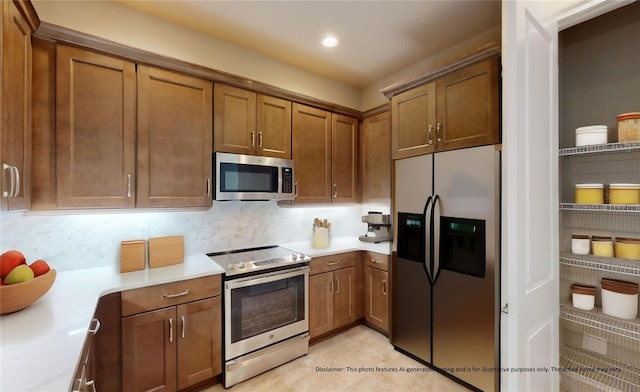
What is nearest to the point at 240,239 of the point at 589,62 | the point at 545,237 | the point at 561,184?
the point at 545,237

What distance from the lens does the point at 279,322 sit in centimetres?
232

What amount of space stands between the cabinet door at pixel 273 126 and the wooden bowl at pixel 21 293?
1645 millimetres

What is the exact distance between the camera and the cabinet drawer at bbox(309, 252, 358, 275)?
2594mm

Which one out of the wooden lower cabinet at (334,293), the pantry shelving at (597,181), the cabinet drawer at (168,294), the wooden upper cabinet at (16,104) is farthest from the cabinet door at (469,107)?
the wooden upper cabinet at (16,104)

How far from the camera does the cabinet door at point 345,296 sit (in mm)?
2752

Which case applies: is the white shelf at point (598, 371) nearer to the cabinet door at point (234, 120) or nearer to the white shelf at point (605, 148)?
the white shelf at point (605, 148)

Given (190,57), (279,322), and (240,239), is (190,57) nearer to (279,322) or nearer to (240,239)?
(240,239)

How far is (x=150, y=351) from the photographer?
178 cm

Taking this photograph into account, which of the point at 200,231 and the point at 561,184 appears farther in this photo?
the point at 200,231

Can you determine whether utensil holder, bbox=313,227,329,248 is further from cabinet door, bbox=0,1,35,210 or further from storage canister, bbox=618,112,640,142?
storage canister, bbox=618,112,640,142

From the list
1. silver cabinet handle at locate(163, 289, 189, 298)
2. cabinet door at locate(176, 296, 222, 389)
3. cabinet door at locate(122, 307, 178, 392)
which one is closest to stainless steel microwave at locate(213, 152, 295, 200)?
silver cabinet handle at locate(163, 289, 189, 298)

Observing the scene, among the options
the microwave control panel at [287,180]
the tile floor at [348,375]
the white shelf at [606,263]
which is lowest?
the tile floor at [348,375]

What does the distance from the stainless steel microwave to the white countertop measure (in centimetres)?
64

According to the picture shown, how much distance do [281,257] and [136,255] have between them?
1.10 metres
